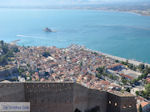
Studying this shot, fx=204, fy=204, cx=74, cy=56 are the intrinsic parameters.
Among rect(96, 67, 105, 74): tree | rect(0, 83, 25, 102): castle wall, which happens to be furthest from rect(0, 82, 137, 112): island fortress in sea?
rect(96, 67, 105, 74): tree

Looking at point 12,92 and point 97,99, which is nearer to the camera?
point 12,92

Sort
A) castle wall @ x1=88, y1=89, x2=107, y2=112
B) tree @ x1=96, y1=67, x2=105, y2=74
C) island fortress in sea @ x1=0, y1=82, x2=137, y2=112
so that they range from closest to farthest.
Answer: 1. island fortress in sea @ x1=0, y1=82, x2=137, y2=112
2. castle wall @ x1=88, y1=89, x2=107, y2=112
3. tree @ x1=96, y1=67, x2=105, y2=74

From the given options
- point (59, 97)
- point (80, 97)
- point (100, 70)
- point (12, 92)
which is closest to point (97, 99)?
point (80, 97)

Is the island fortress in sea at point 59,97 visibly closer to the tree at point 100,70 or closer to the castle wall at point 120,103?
the castle wall at point 120,103

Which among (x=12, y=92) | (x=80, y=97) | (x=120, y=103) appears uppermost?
(x=12, y=92)

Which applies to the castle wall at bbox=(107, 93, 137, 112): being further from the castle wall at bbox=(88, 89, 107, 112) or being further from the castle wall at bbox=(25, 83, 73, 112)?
the castle wall at bbox=(25, 83, 73, 112)

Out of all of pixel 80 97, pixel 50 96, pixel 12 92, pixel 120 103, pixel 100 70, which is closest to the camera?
pixel 12 92

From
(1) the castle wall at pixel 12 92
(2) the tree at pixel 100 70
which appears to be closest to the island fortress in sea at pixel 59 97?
(1) the castle wall at pixel 12 92

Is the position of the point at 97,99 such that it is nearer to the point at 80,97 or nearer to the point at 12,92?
the point at 80,97

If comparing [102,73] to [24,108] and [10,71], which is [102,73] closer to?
[10,71]
